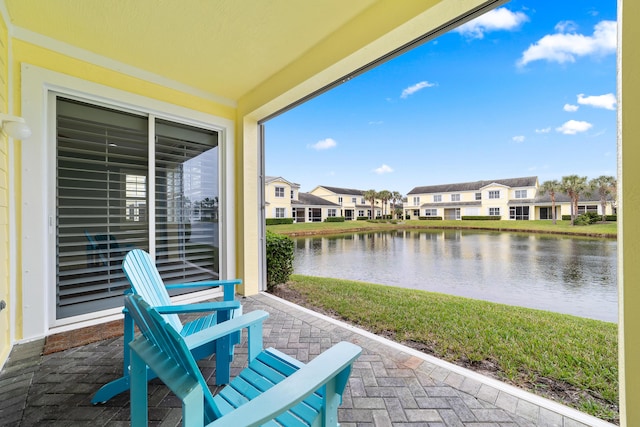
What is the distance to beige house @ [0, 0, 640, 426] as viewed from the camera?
2.22m

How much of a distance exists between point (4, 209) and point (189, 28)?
235cm

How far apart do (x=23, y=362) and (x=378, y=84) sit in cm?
1088

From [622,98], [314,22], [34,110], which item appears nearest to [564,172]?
[622,98]

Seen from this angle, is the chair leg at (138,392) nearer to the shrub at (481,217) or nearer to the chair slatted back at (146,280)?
the chair slatted back at (146,280)

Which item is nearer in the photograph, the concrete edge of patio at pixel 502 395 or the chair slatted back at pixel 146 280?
the concrete edge of patio at pixel 502 395

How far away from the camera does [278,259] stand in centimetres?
446

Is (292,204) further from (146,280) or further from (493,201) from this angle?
(146,280)

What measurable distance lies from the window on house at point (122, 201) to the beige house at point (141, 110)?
0.01m

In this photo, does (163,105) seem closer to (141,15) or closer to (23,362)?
(141,15)

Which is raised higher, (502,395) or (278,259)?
(278,259)

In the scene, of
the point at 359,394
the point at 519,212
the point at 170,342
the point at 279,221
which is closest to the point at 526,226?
the point at 519,212

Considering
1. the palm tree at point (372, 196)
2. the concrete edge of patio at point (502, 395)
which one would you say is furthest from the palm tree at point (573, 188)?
the palm tree at point (372, 196)

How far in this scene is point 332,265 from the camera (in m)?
7.71

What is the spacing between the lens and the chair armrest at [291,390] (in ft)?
2.28
